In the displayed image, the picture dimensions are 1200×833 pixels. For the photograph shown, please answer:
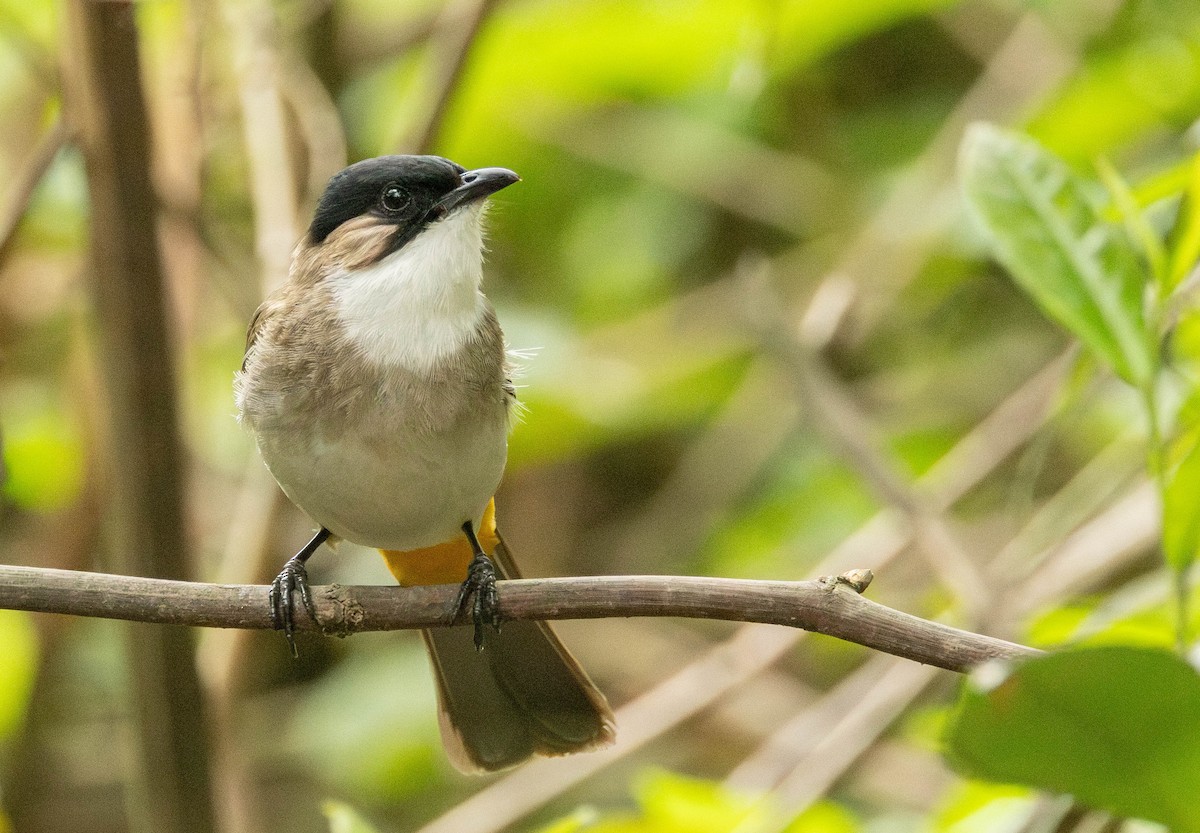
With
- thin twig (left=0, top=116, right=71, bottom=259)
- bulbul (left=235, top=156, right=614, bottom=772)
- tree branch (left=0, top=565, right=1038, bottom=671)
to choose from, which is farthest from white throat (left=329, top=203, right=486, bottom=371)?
tree branch (left=0, top=565, right=1038, bottom=671)

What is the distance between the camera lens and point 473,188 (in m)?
2.64

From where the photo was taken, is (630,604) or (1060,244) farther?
(1060,244)

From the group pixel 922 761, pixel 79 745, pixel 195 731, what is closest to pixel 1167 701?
pixel 195 731

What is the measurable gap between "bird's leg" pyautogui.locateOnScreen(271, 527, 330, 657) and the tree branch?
13 centimetres

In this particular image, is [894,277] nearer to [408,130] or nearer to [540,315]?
[540,315]

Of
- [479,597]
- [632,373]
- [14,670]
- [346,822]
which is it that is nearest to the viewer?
[346,822]

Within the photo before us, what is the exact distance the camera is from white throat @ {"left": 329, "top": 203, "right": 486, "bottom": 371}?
8.29 ft

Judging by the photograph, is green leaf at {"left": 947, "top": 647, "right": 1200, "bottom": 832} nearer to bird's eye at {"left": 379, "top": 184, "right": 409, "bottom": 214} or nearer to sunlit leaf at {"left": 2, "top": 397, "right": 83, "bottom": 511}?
bird's eye at {"left": 379, "top": 184, "right": 409, "bottom": 214}

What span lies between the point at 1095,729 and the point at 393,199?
1.91 meters

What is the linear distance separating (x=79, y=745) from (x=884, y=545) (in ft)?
9.61

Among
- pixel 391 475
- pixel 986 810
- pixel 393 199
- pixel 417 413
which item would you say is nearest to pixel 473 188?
pixel 393 199

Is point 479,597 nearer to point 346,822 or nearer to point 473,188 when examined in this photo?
point 346,822

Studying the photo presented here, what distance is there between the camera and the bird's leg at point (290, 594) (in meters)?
2.00

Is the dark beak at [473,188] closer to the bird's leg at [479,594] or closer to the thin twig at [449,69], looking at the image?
the thin twig at [449,69]
